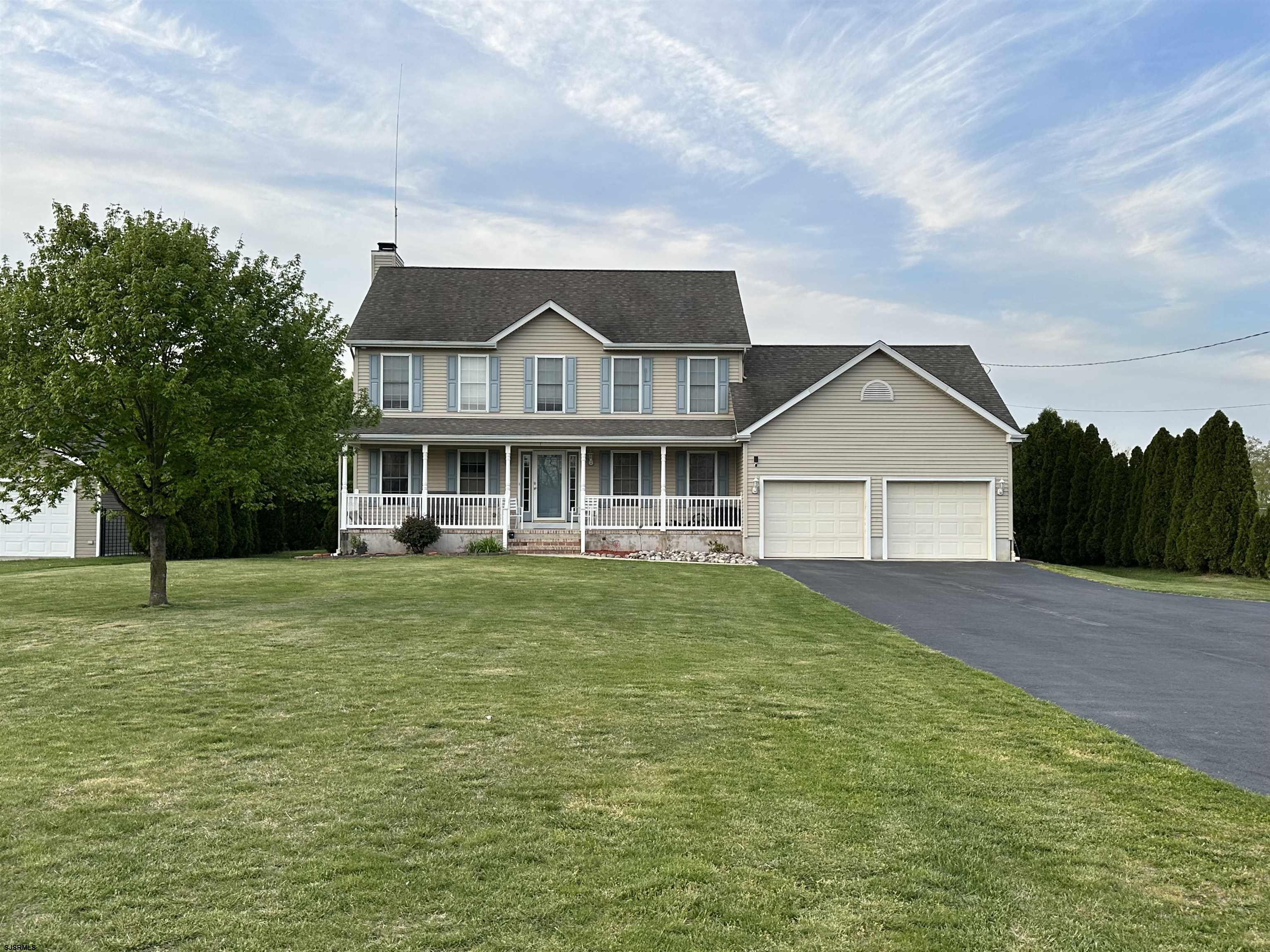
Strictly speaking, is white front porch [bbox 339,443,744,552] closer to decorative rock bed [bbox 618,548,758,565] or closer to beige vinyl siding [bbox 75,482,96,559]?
decorative rock bed [bbox 618,548,758,565]

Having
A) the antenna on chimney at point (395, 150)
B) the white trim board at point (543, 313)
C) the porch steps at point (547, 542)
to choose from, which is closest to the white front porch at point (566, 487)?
the porch steps at point (547, 542)

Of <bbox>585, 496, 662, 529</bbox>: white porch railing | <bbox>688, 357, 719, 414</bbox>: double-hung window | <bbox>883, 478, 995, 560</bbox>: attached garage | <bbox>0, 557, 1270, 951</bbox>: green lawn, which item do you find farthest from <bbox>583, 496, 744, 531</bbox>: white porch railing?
<bbox>0, 557, 1270, 951</bbox>: green lawn

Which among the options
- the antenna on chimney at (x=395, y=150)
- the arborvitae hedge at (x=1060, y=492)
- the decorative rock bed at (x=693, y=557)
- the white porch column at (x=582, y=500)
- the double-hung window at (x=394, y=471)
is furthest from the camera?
the antenna on chimney at (x=395, y=150)

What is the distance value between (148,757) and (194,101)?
16976 mm

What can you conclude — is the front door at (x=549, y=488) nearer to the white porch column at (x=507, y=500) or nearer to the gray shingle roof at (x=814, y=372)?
the white porch column at (x=507, y=500)

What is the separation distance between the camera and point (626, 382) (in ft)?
87.3

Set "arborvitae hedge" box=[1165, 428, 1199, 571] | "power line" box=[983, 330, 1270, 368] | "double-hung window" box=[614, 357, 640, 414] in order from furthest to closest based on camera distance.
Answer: "power line" box=[983, 330, 1270, 368] < "double-hung window" box=[614, 357, 640, 414] < "arborvitae hedge" box=[1165, 428, 1199, 571]

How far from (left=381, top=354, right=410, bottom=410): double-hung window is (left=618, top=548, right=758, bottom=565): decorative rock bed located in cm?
797

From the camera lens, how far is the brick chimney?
1160 inches

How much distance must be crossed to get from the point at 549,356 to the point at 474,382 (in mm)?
2296

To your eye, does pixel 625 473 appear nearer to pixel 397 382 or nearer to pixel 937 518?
pixel 397 382

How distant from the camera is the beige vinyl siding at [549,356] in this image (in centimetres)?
2625

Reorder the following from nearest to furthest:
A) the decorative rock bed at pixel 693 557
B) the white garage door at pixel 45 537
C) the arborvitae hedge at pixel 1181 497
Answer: the decorative rock bed at pixel 693 557
the arborvitae hedge at pixel 1181 497
the white garage door at pixel 45 537

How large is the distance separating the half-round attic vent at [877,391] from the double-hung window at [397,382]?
1272 cm
